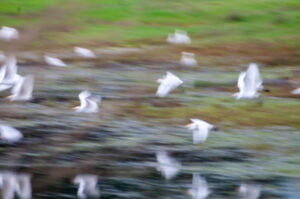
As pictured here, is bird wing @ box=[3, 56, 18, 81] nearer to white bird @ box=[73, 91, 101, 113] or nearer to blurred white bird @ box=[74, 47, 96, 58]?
white bird @ box=[73, 91, 101, 113]

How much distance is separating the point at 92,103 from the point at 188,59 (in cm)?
141

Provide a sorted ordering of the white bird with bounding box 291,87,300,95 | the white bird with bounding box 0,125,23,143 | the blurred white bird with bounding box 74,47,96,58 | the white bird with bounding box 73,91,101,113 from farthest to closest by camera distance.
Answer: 1. the blurred white bird with bounding box 74,47,96,58
2. the white bird with bounding box 291,87,300,95
3. the white bird with bounding box 73,91,101,113
4. the white bird with bounding box 0,125,23,143

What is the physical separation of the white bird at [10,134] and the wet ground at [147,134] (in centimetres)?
5

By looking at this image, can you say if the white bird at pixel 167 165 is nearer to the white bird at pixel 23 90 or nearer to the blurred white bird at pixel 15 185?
the blurred white bird at pixel 15 185

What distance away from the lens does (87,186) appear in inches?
122

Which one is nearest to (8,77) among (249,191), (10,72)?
(10,72)

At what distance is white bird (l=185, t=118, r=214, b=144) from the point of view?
11.9ft

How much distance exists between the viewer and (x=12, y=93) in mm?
4348

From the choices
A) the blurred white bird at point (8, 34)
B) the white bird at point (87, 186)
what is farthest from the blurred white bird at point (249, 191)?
the blurred white bird at point (8, 34)

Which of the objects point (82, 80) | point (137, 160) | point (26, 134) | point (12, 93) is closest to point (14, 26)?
point (82, 80)

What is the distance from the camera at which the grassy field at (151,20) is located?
6.05m

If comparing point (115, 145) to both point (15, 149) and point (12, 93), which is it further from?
point (12, 93)

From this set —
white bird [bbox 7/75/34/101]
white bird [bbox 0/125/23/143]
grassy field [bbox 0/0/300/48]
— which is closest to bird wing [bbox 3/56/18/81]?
white bird [bbox 7/75/34/101]

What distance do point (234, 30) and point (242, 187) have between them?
3572mm
